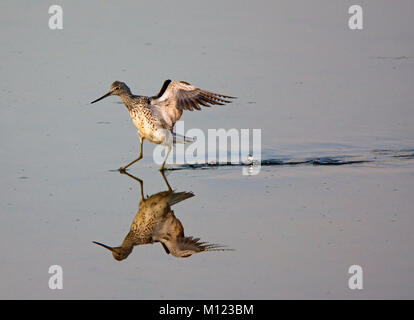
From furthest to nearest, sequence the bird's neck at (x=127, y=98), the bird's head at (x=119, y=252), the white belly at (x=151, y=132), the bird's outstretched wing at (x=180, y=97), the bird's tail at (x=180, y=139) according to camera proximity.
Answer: the bird's neck at (x=127, y=98)
the bird's tail at (x=180, y=139)
the white belly at (x=151, y=132)
the bird's outstretched wing at (x=180, y=97)
the bird's head at (x=119, y=252)

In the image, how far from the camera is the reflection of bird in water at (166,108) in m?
10.1

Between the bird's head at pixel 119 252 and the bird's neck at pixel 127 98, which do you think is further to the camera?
the bird's neck at pixel 127 98

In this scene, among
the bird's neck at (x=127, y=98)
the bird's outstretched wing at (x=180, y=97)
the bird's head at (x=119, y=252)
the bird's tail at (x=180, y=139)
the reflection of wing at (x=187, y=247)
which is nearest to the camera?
the bird's head at (x=119, y=252)

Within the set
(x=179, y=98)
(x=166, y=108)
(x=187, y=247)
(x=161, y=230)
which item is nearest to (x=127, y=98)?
(x=166, y=108)

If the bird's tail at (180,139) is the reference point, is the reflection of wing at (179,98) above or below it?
above

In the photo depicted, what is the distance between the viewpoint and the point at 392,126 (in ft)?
38.4

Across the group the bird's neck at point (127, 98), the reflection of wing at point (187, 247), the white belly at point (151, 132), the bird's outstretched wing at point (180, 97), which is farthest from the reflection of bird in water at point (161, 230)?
the bird's neck at point (127, 98)

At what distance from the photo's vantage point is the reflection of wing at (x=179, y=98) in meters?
10.1

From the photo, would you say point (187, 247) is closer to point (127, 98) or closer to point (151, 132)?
point (151, 132)

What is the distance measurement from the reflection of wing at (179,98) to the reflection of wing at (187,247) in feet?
9.22

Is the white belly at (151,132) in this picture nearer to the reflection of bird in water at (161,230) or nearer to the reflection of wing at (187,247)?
the reflection of bird in water at (161,230)

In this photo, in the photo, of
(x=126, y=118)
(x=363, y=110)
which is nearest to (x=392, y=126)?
(x=363, y=110)

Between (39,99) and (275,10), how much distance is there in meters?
6.76

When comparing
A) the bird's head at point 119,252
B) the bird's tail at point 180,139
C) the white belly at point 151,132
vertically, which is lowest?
the bird's head at point 119,252
